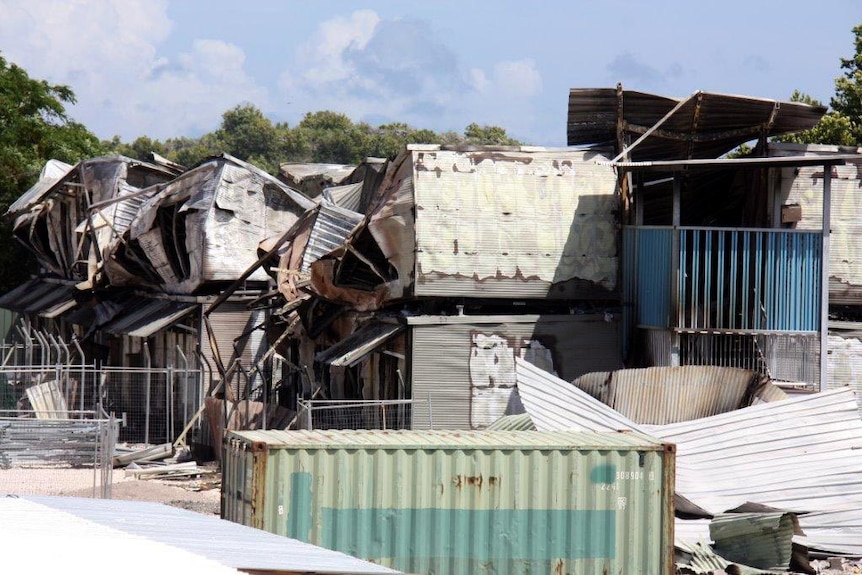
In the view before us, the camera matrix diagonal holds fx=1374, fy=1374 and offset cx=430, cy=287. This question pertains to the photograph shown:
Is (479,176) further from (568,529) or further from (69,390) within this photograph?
(69,390)

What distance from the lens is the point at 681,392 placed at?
17.9m

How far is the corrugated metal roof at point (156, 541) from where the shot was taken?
752 cm

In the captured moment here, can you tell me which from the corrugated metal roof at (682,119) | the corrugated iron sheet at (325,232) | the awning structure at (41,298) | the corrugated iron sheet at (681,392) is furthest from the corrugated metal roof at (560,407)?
the awning structure at (41,298)

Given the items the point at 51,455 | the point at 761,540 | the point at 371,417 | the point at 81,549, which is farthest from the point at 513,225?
the point at 81,549

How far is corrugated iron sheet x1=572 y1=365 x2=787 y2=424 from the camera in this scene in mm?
17531

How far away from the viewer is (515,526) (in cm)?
1338

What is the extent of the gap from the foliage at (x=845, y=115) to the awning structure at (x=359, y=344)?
1649 centimetres

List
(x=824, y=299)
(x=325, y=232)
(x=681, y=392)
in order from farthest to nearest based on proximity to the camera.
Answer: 1. (x=325, y=232)
2. (x=824, y=299)
3. (x=681, y=392)

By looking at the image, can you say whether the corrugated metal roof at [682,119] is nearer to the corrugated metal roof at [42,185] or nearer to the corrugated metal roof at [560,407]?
the corrugated metal roof at [560,407]

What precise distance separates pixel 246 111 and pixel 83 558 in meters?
104

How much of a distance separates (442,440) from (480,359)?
724cm

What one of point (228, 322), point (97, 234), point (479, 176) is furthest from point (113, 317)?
point (479, 176)

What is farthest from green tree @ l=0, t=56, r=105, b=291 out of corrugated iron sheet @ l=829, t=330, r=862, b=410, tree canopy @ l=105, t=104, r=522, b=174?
tree canopy @ l=105, t=104, r=522, b=174

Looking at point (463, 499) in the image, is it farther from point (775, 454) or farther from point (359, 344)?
point (359, 344)
